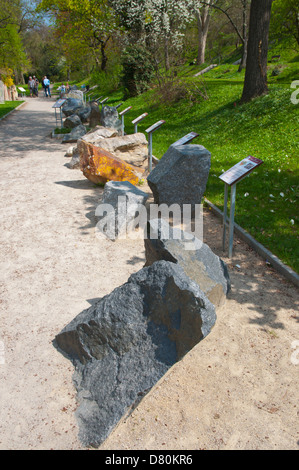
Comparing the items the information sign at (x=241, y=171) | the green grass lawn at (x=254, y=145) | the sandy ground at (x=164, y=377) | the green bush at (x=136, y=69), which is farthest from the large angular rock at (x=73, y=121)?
the information sign at (x=241, y=171)

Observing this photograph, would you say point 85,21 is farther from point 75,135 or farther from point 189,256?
point 189,256

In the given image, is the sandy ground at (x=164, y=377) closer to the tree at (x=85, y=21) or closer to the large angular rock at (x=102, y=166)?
the large angular rock at (x=102, y=166)

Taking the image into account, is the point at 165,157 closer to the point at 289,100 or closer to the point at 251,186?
the point at 251,186

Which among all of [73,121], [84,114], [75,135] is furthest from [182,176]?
[84,114]

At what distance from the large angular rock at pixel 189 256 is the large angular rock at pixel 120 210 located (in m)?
2.10

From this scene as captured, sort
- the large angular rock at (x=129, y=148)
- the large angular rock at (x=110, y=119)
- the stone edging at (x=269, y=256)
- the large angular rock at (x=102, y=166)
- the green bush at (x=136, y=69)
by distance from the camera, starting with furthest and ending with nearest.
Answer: the green bush at (x=136, y=69) → the large angular rock at (x=110, y=119) → the large angular rock at (x=129, y=148) → the large angular rock at (x=102, y=166) → the stone edging at (x=269, y=256)

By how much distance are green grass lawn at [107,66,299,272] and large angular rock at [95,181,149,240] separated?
178 cm

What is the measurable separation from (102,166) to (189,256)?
16.0 feet

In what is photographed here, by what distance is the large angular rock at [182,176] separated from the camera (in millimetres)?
6895

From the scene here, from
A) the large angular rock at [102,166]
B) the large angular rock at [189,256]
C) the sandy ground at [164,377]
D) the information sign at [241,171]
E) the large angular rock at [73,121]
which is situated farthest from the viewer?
the large angular rock at [73,121]

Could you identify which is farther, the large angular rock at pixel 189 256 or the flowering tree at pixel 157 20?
the flowering tree at pixel 157 20

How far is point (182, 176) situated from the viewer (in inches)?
275

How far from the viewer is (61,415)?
3199 millimetres

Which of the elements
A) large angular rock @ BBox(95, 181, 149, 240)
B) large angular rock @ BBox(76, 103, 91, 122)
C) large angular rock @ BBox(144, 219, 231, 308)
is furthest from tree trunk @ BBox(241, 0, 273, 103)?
large angular rock @ BBox(144, 219, 231, 308)
